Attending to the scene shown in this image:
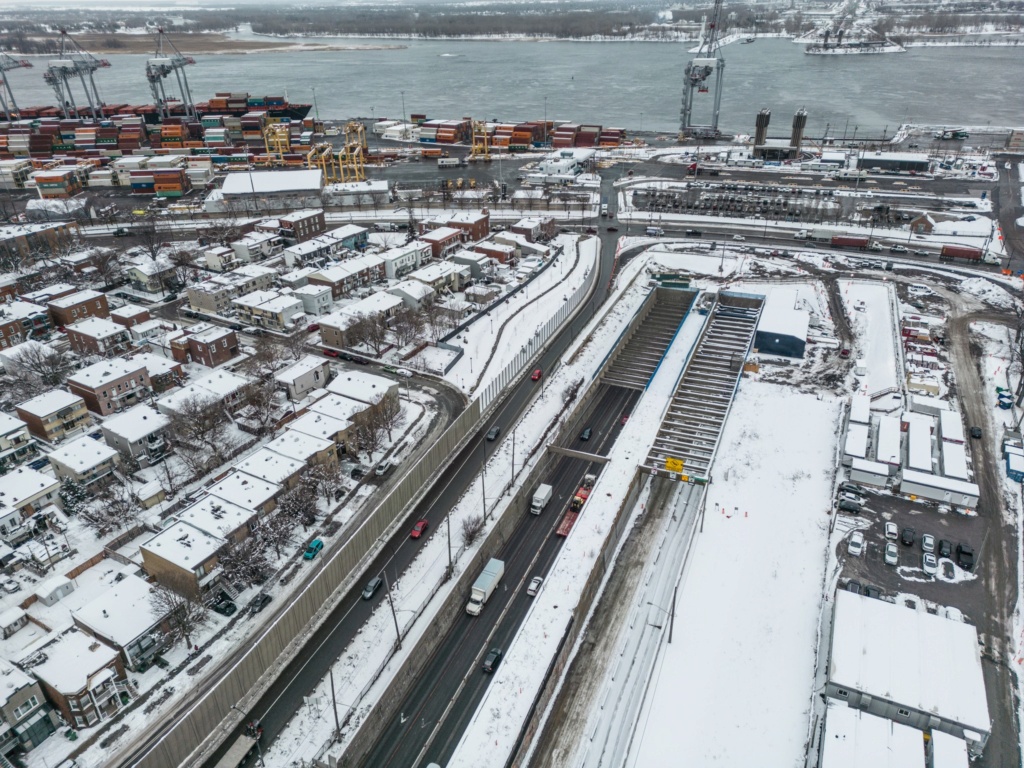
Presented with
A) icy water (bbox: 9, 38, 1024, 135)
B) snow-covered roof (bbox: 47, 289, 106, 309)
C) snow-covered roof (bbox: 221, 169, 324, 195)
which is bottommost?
snow-covered roof (bbox: 47, 289, 106, 309)

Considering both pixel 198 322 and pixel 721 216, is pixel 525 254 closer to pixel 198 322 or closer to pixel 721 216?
pixel 721 216

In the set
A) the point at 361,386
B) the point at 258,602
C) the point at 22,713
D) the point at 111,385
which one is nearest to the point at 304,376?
the point at 361,386

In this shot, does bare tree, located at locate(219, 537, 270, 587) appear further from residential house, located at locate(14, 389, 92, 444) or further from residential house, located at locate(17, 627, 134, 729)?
residential house, located at locate(14, 389, 92, 444)

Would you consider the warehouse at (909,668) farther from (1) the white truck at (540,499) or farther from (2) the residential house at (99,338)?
(2) the residential house at (99,338)

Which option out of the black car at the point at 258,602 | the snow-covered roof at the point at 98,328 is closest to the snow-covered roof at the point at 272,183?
the snow-covered roof at the point at 98,328

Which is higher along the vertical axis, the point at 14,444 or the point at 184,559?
the point at 14,444

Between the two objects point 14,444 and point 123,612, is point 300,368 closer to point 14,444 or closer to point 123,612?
point 14,444

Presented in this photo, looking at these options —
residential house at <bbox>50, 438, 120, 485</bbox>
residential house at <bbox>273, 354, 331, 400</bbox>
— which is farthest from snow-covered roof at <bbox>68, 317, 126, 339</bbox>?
residential house at <bbox>273, 354, 331, 400</bbox>
